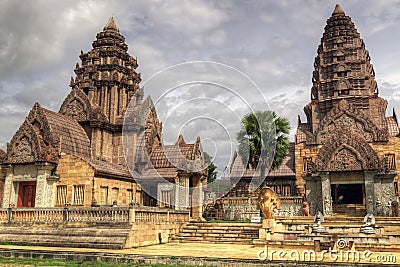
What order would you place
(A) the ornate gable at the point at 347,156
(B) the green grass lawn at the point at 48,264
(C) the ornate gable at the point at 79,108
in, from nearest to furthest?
(B) the green grass lawn at the point at 48,264 → (A) the ornate gable at the point at 347,156 → (C) the ornate gable at the point at 79,108

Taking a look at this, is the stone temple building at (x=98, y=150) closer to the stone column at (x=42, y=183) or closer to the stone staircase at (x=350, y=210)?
the stone column at (x=42, y=183)

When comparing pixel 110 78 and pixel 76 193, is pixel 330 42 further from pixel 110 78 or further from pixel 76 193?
pixel 76 193

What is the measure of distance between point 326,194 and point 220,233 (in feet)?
46.8

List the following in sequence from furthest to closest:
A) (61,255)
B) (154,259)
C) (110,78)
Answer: (110,78) → (61,255) → (154,259)

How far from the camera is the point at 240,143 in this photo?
35344mm

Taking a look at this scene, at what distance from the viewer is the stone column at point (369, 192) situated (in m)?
29.1

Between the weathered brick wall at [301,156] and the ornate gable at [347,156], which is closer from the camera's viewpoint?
the ornate gable at [347,156]

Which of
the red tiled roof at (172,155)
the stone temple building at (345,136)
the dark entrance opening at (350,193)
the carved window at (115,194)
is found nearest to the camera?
the carved window at (115,194)

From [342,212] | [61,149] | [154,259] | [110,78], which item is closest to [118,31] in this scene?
[110,78]

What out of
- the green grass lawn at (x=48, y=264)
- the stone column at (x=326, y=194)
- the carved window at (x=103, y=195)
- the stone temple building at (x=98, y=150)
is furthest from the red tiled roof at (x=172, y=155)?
the green grass lawn at (x=48, y=264)

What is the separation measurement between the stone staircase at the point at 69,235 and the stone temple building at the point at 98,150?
16.1 ft

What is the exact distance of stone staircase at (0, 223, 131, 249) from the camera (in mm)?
15906

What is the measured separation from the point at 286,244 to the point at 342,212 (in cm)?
1702

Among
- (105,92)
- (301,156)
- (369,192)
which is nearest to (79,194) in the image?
(105,92)
